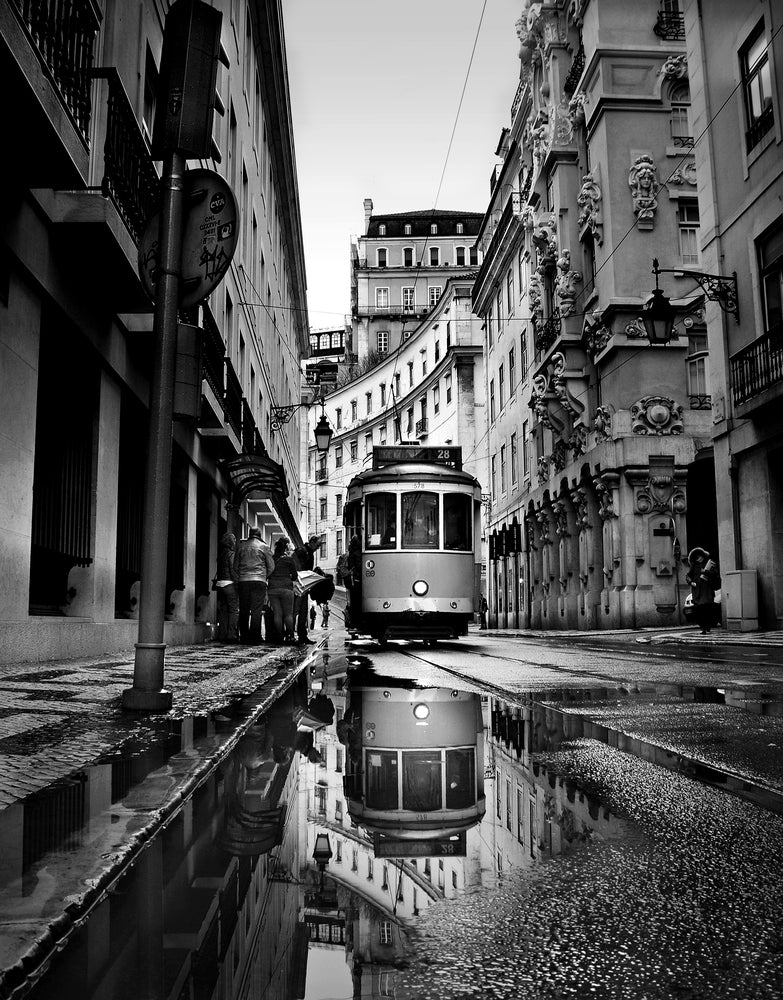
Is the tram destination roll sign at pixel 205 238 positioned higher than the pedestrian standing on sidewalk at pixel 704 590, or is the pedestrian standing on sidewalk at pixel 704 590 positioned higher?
the tram destination roll sign at pixel 205 238

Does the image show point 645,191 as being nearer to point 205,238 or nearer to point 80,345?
point 80,345

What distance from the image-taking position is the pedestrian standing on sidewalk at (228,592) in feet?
48.8

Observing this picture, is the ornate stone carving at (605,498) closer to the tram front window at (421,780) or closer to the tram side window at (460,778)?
the tram side window at (460,778)

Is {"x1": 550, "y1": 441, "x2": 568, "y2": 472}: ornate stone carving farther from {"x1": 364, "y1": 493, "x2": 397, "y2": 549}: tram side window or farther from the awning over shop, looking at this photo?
{"x1": 364, "y1": 493, "x2": 397, "y2": 549}: tram side window

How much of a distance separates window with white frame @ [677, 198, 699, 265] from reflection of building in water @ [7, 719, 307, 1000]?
28189mm

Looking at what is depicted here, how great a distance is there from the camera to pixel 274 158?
34719 millimetres

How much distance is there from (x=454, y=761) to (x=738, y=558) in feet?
58.0

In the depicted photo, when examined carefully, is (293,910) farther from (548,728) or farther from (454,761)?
(548,728)

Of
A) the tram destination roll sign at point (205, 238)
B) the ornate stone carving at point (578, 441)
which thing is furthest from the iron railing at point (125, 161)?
the ornate stone carving at point (578, 441)

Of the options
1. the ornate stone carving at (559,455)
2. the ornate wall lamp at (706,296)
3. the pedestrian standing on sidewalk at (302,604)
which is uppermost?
the ornate wall lamp at (706,296)

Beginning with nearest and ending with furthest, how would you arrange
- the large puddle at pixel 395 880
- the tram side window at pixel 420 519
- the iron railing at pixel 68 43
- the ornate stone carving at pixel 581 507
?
the large puddle at pixel 395 880 < the iron railing at pixel 68 43 < the tram side window at pixel 420 519 < the ornate stone carving at pixel 581 507

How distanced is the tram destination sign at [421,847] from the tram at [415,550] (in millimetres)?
15070

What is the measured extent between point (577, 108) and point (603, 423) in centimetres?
1095

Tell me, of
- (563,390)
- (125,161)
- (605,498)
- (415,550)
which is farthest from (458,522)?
(563,390)
